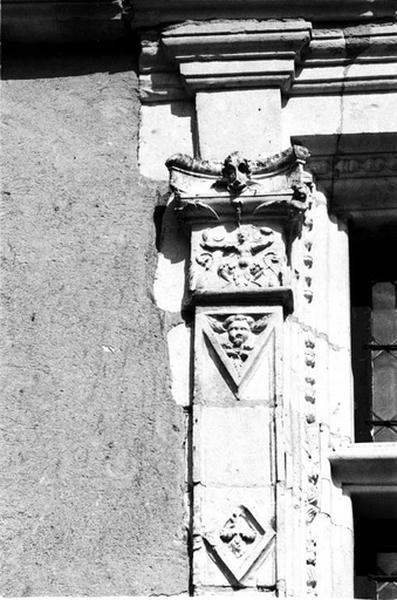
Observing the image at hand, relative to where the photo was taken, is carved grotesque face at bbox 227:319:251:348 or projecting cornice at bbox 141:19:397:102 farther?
projecting cornice at bbox 141:19:397:102

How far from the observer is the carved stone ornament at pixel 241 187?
5.98 metres

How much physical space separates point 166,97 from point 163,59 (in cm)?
12

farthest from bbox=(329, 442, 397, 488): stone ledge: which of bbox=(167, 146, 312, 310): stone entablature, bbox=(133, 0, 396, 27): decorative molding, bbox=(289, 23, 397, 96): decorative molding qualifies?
bbox=(133, 0, 396, 27): decorative molding

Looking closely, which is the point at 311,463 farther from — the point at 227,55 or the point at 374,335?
the point at 227,55

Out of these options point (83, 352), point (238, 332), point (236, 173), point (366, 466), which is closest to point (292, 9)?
point (236, 173)

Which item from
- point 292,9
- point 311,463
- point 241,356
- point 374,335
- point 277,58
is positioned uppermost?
point 292,9

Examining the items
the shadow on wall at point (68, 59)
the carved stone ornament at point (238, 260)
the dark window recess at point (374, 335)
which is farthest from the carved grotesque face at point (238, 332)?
the shadow on wall at point (68, 59)

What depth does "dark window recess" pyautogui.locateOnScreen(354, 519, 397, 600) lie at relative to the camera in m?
5.82

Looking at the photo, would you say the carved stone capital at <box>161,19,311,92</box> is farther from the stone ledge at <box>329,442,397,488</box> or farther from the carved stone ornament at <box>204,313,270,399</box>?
the stone ledge at <box>329,442,397,488</box>

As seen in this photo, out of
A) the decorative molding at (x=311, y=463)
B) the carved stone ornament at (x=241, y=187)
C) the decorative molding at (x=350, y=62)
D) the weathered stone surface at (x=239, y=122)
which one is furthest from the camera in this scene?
the decorative molding at (x=350, y=62)

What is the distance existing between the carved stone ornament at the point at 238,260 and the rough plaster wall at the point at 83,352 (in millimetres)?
161

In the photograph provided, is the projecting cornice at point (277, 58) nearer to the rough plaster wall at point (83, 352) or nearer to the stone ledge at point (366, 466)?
the rough plaster wall at point (83, 352)

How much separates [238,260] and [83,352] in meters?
0.49

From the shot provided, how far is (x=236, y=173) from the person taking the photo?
6008mm
